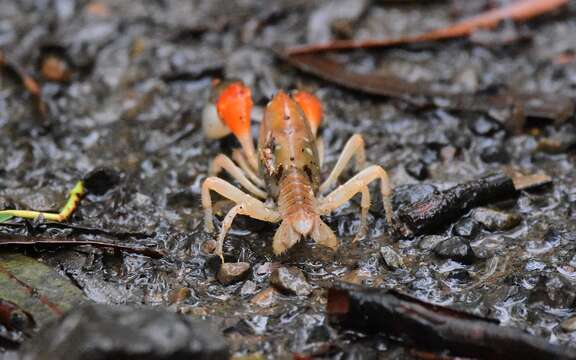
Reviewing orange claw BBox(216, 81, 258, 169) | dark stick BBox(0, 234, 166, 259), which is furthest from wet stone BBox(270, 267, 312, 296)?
orange claw BBox(216, 81, 258, 169)

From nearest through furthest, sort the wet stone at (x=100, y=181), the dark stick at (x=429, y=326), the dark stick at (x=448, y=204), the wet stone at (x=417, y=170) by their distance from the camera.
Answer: the dark stick at (x=429, y=326) → the dark stick at (x=448, y=204) → the wet stone at (x=100, y=181) → the wet stone at (x=417, y=170)

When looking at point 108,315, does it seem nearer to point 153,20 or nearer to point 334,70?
point 334,70

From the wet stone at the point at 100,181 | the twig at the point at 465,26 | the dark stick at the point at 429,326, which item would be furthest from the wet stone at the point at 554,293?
the twig at the point at 465,26

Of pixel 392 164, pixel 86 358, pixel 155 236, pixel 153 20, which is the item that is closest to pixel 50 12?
pixel 153 20

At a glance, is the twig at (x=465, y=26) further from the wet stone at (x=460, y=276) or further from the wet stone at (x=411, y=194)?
the wet stone at (x=460, y=276)

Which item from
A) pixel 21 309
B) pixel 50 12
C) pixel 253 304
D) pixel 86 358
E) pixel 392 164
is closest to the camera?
pixel 86 358
